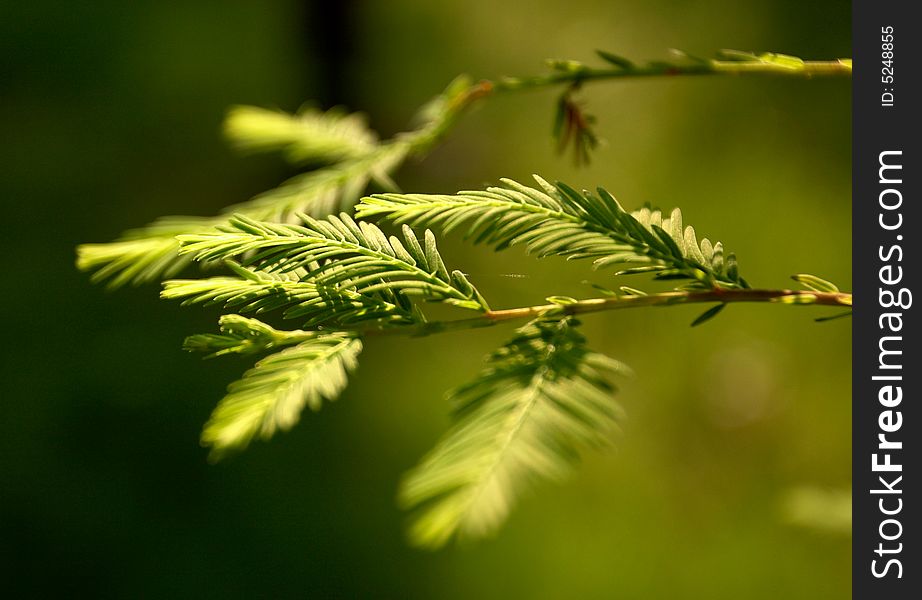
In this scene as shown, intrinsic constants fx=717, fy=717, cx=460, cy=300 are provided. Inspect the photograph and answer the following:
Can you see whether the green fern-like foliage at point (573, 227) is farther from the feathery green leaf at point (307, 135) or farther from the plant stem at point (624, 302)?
the feathery green leaf at point (307, 135)

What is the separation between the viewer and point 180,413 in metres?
2.53

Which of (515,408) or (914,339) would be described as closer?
(515,408)

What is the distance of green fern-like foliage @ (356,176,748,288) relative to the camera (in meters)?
0.45

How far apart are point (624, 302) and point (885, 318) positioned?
26 centimetres

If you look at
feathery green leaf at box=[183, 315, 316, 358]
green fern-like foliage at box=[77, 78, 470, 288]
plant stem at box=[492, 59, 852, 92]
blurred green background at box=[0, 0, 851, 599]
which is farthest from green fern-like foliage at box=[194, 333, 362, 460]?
blurred green background at box=[0, 0, 851, 599]

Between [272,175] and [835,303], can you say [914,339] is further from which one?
[272,175]

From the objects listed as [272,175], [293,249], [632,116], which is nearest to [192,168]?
[272,175]

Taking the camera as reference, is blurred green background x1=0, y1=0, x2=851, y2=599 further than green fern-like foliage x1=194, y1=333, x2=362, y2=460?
Yes

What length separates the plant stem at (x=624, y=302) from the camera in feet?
1.46

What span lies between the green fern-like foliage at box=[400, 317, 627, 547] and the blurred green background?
1946 mm

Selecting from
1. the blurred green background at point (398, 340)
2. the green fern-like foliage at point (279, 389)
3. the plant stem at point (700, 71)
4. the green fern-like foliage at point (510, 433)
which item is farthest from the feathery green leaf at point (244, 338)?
the blurred green background at point (398, 340)

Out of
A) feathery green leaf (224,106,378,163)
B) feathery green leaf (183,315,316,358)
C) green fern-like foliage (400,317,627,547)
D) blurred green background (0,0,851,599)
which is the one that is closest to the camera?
green fern-like foliage (400,317,627,547)

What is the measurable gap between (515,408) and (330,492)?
7.10ft

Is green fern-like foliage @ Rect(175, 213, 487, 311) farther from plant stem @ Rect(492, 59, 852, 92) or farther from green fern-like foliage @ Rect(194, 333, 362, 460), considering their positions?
plant stem @ Rect(492, 59, 852, 92)
